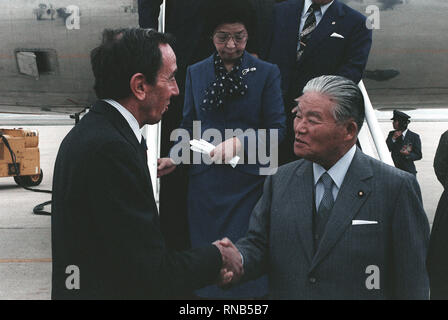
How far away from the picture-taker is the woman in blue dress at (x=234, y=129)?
12.5 ft

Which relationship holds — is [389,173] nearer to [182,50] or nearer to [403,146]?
[182,50]

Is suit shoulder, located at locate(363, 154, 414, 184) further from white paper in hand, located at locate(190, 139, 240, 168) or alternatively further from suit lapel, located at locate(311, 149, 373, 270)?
white paper in hand, located at locate(190, 139, 240, 168)

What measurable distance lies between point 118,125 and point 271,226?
0.88m

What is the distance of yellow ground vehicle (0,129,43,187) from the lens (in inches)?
527

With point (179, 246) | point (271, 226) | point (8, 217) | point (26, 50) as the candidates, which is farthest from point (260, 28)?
point (8, 217)

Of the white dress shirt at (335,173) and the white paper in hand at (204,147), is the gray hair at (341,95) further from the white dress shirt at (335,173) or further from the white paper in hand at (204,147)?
the white paper in hand at (204,147)

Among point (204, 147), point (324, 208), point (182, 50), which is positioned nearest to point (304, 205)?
point (324, 208)

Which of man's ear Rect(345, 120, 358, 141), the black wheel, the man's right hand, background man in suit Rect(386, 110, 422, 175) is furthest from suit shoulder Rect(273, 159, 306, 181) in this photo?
the black wheel

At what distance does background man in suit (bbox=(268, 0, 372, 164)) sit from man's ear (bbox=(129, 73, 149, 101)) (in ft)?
6.87

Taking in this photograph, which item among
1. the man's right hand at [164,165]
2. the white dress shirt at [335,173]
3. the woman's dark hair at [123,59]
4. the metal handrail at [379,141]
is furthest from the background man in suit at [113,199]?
the metal handrail at [379,141]

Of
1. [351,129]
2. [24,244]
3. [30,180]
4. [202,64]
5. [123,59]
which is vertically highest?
[123,59]

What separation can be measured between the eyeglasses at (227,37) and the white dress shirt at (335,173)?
1.28 meters

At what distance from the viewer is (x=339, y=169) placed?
106 inches

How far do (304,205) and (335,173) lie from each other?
0.21m
